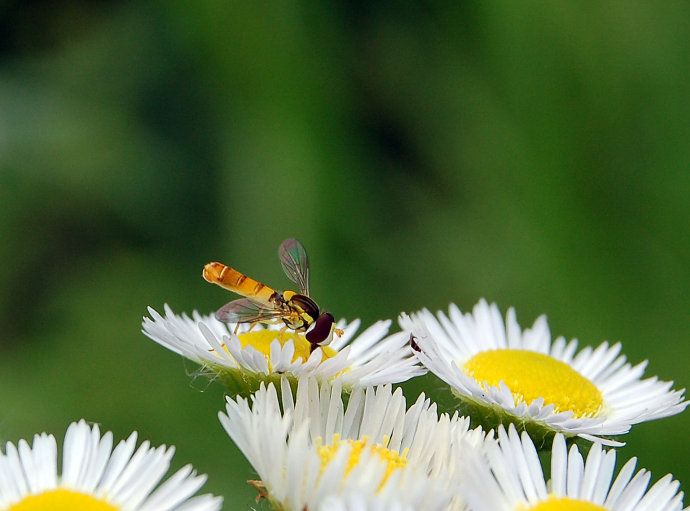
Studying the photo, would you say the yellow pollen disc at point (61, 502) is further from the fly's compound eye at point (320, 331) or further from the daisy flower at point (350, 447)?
the fly's compound eye at point (320, 331)

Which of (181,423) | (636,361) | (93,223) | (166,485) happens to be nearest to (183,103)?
(93,223)

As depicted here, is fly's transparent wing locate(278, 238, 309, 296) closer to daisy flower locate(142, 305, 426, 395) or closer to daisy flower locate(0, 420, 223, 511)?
daisy flower locate(142, 305, 426, 395)

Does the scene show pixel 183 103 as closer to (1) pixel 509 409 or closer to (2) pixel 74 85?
(2) pixel 74 85

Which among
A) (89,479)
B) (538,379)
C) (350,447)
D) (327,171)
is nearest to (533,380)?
(538,379)

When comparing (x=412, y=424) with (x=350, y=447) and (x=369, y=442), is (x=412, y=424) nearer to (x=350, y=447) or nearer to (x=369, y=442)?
(x=369, y=442)

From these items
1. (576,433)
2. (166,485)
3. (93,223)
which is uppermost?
(93,223)

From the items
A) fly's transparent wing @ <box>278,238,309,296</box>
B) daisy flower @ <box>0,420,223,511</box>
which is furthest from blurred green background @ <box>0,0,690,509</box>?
daisy flower @ <box>0,420,223,511</box>
